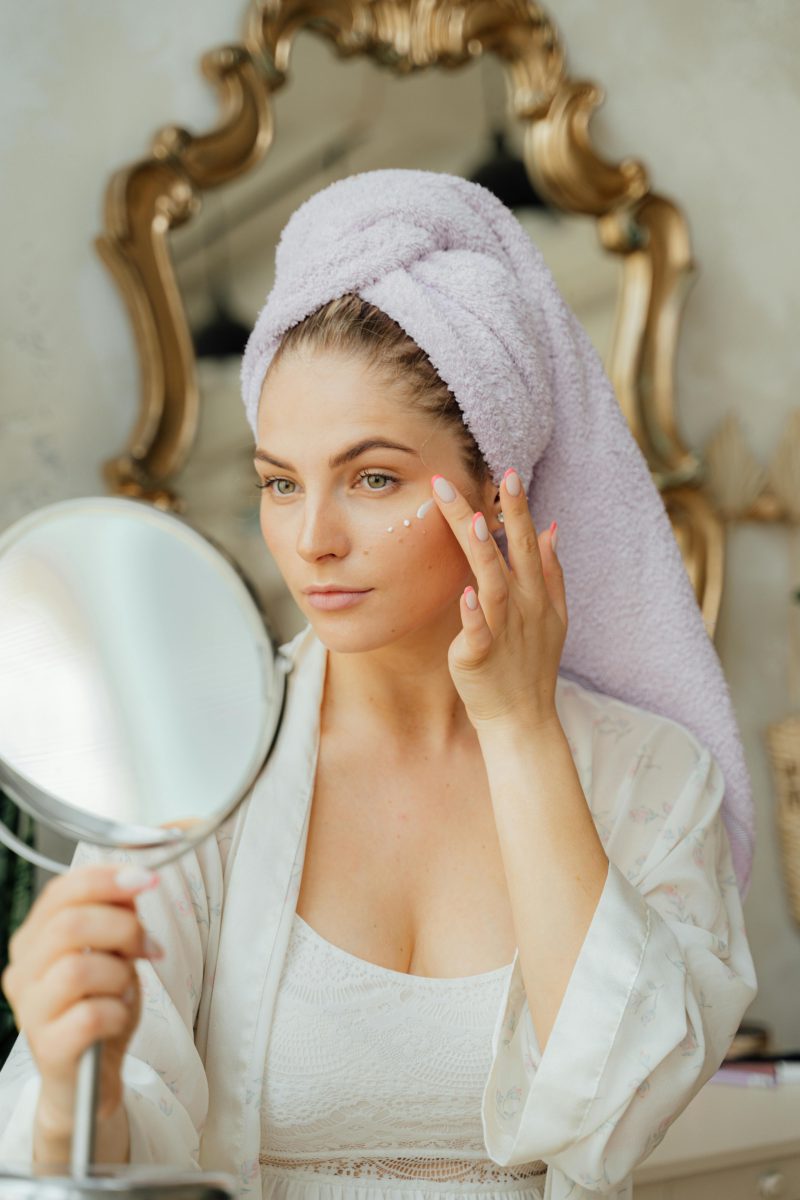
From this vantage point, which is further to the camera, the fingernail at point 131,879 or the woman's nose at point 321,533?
the woman's nose at point 321,533

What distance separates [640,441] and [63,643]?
4.26ft

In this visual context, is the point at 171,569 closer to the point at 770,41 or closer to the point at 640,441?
the point at 640,441

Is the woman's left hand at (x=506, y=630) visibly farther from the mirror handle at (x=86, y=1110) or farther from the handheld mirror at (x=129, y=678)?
the mirror handle at (x=86, y=1110)

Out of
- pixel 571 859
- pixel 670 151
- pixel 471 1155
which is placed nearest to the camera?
pixel 571 859

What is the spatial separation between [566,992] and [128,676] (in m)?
0.37

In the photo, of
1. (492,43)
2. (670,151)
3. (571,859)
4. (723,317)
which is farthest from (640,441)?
(571,859)

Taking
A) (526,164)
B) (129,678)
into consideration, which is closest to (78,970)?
(129,678)

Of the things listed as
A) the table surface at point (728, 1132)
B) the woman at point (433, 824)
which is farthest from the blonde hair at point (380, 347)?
the table surface at point (728, 1132)

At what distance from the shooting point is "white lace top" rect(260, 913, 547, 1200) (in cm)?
83

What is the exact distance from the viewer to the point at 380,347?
2.70 feet

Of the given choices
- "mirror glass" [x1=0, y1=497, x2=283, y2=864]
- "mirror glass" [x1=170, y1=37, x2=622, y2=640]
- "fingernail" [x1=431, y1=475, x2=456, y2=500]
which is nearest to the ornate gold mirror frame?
"mirror glass" [x1=170, y1=37, x2=622, y2=640]

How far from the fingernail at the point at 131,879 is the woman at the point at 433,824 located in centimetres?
18

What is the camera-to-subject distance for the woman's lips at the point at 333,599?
30.9 inches

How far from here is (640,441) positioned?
67.4 inches
